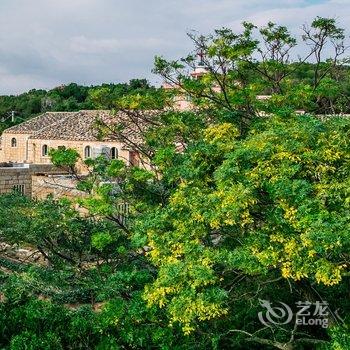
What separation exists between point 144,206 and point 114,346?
2.40 meters

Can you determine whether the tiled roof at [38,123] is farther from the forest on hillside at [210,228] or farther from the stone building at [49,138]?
the forest on hillside at [210,228]

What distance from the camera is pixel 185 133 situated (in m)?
11.2

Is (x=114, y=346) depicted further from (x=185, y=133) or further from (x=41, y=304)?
(x=185, y=133)

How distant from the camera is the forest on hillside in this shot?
705 cm

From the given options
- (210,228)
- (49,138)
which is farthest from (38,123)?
(210,228)

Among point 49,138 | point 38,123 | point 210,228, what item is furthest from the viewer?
point 38,123

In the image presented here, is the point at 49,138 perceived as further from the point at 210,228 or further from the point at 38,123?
the point at 210,228

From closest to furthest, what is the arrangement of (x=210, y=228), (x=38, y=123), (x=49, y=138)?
(x=210, y=228) → (x=49, y=138) → (x=38, y=123)

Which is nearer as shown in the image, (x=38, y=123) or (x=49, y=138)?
(x=49, y=138)

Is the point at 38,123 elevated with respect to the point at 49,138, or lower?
elevated

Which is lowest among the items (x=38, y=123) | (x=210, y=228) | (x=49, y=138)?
(x=210, y=228)

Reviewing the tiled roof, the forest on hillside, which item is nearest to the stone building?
the tiled roof

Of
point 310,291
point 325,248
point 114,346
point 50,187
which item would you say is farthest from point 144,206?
point 50,187

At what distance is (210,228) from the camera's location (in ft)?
25.7
